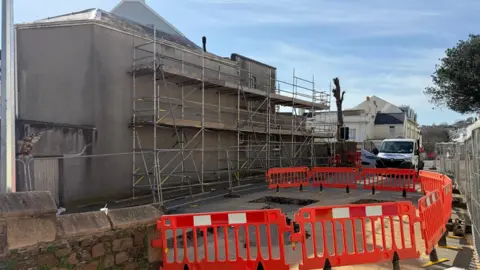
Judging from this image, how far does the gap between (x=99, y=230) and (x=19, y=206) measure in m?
1.02

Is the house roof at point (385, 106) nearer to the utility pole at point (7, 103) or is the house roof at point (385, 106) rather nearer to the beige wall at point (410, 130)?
the beige wall at point (410, 130)

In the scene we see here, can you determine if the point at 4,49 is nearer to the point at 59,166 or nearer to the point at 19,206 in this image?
the point at 19,206

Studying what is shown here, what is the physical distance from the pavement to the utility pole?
2.45 m

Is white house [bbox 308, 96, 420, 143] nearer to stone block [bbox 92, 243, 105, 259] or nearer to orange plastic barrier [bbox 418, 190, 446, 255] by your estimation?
orange plastic barrier [bbox 418, 190, 446, 255]

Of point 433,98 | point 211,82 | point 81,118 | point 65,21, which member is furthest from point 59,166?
point 433,98

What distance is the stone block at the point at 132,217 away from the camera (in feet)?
15.8

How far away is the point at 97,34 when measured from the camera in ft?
41.5

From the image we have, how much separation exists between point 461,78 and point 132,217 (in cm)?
2283

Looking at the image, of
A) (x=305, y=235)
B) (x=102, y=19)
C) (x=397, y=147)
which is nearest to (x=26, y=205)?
(x=305, y=235)

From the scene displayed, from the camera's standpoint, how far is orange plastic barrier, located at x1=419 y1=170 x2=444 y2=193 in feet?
35.3

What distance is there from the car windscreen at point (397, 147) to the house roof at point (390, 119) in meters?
30.9

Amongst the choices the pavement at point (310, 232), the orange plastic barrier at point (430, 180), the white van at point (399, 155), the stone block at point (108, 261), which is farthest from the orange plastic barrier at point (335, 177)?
the stone block at point (108, 261)

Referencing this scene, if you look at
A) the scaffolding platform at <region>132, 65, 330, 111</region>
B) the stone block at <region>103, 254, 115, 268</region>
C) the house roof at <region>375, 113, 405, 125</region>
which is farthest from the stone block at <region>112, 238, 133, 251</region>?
the house roof at <region>375, 113, 405, 125</region>

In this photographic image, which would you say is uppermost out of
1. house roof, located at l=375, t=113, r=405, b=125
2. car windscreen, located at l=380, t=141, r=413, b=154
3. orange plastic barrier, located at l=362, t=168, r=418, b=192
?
house roof, located at l=375, t=113, r=405, b=125
